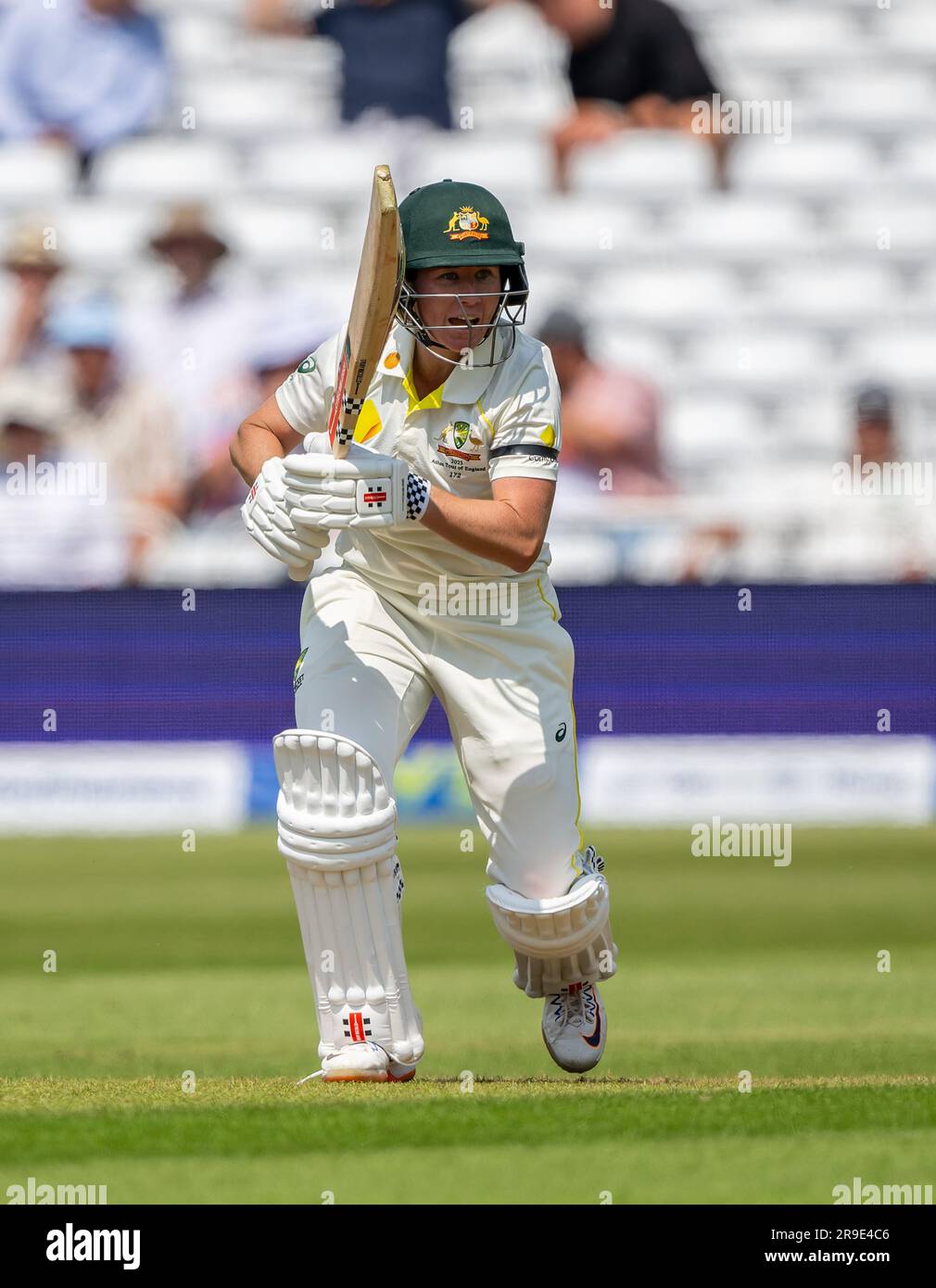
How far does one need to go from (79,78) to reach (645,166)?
3.92 meters

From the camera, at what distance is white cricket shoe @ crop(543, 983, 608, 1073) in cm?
456

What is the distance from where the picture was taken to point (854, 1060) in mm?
4844

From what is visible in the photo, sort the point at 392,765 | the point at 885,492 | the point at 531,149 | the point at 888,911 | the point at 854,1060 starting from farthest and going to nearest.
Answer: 1. the point at 531,149
2. the point at 885,492
3. the point at 888,911
4. the point at 854,1060
5. the point at 392,765

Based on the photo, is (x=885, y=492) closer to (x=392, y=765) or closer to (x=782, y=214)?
(x=782, y=214)

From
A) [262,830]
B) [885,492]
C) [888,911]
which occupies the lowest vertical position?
[888,911]

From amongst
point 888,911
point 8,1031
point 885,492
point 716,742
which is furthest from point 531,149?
point 8,1031

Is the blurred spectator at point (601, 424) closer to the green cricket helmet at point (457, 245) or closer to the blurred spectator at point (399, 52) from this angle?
the blurred spectator at point (399, 52)

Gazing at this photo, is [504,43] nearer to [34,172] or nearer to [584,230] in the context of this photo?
[584,230]

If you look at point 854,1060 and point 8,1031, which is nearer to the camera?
point 854,1060

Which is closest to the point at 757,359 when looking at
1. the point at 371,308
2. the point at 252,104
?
the point at 252,104

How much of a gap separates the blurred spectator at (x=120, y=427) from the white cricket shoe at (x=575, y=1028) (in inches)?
319

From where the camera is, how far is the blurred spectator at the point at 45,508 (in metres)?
12.3

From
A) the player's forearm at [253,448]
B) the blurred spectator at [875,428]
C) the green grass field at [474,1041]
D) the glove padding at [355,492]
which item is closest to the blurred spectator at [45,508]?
the green grass field at [474,1041]
